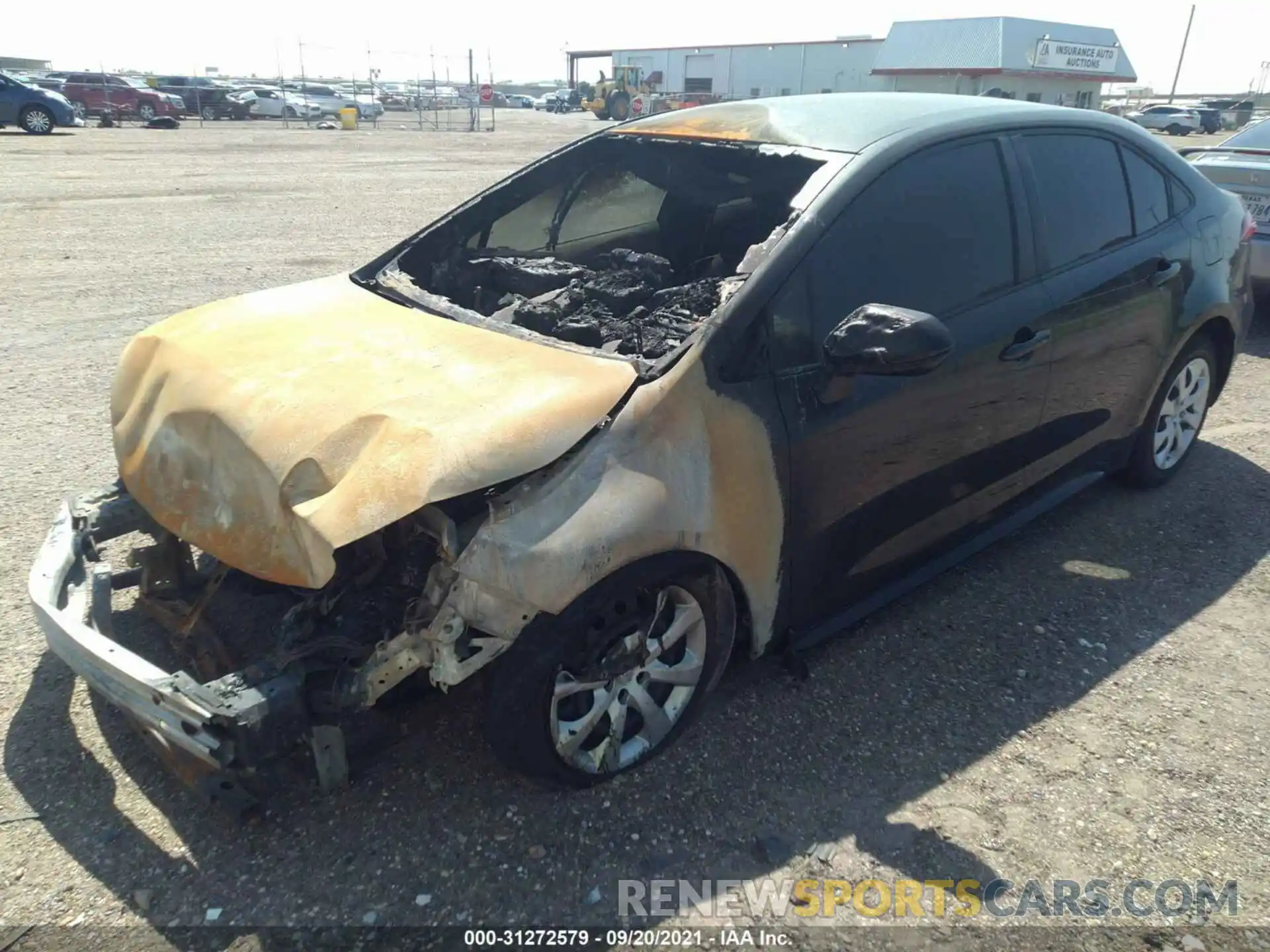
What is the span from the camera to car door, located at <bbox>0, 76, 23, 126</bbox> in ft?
71.8

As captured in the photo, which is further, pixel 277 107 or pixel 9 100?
pixel 277 107

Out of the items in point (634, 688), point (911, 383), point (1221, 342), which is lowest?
point (634, 688)

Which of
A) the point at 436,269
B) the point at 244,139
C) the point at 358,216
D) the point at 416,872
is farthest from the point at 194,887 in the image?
the point at 244,139

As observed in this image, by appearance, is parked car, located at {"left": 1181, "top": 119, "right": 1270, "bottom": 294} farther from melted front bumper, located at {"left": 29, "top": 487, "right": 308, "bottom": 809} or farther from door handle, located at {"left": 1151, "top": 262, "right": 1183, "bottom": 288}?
melted front bumper, located at {"left": 29, "top": 487, "right": 308, "bottom": 809}

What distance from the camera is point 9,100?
72.0ft

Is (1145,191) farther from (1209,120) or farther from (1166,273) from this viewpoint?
(1209,120)

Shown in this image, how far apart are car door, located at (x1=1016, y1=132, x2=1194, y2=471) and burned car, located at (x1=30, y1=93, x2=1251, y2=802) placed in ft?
0.06

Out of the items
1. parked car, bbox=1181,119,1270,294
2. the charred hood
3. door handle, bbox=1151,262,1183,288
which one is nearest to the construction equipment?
parked car, bbox=1181,119,1270,294

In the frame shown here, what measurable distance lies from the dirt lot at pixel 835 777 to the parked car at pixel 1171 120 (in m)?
43.8

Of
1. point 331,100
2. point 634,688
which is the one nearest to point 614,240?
point 634,688

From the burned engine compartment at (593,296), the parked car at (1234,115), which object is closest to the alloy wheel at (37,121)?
the burned engine compartment at (593,296)

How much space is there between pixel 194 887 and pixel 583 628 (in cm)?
119

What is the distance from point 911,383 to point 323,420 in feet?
5.90

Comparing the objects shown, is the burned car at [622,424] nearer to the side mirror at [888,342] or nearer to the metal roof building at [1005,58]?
the side mirror at [888,342]
